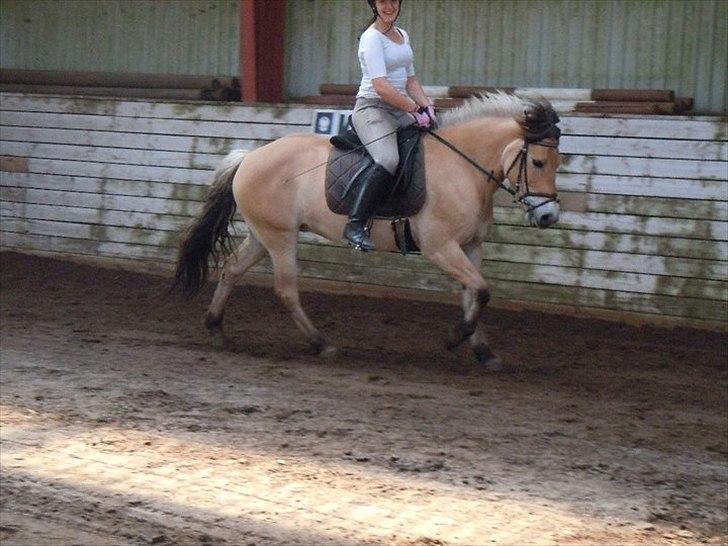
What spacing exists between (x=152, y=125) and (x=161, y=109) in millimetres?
193

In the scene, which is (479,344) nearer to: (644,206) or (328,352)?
(328,352)

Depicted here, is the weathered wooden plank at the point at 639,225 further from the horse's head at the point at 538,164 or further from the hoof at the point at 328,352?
the hoof at the point at 328,352

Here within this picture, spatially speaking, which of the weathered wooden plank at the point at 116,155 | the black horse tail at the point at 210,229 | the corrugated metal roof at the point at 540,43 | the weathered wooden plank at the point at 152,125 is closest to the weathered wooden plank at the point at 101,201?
the weathered wooden plank at the point at 116,155

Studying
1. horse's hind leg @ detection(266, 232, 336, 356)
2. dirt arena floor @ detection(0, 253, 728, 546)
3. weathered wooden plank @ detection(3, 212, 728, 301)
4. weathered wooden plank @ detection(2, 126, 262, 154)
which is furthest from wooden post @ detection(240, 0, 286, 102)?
horse's hind leg @ detection(266, 232, 336, 356)

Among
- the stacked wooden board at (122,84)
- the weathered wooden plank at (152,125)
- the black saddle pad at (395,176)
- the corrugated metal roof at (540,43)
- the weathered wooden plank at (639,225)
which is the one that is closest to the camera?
the black saddle pad at (395,176)

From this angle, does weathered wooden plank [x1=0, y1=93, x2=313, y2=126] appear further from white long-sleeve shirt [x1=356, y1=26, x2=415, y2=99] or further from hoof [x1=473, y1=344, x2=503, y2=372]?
hoof [x1=473, y1=344, x2=503, y2=372]

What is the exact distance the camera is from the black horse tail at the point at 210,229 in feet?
32.8

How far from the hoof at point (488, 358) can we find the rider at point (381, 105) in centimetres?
109

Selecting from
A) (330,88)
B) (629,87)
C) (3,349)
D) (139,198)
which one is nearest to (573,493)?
(3,349)

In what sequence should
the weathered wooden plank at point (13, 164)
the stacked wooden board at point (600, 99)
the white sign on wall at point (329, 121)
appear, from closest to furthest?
1. the stacked wooden board at point (600, 99)
2. the white sign on wall at point (329, 121)
3. the weathered wooden plank at point (13, 164)

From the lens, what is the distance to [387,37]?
874cm

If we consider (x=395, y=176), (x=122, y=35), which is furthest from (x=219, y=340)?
(x=122, y=35)

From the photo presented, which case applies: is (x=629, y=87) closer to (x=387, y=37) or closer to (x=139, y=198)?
(x=387, y=37)

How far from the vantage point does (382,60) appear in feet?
28.5
